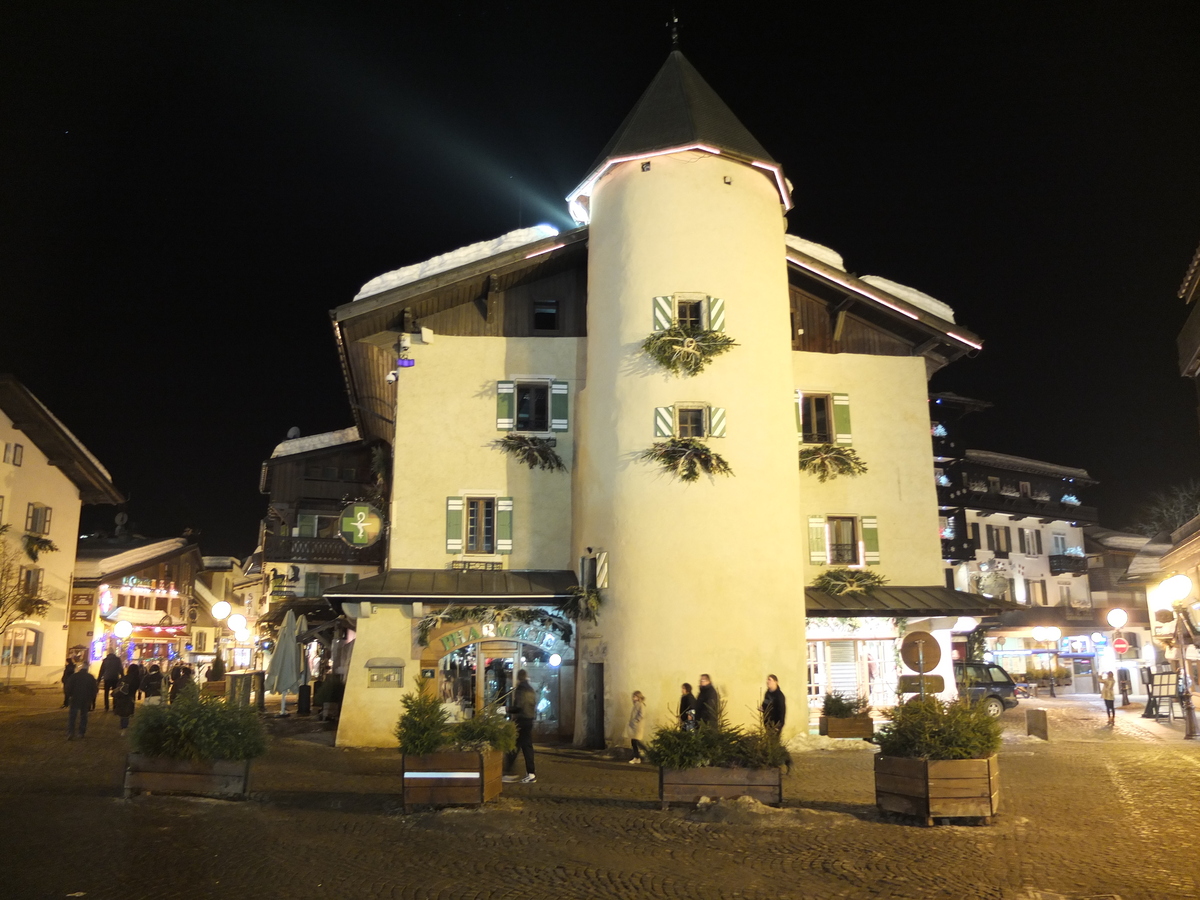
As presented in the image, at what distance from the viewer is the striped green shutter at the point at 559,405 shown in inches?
969

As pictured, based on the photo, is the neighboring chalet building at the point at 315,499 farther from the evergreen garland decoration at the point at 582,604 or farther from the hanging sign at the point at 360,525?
the evergreen garland decoration at the point at 582,604

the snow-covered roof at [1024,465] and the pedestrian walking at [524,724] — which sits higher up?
the snow-covered roof at [1024,465]

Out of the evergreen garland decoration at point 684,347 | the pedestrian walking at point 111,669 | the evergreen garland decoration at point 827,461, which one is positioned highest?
the evergreen garland decoration at point 684,347

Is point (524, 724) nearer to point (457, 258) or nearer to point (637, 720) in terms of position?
point (637, 720)

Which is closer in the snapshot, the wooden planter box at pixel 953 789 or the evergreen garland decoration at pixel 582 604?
the wooden planter box at pixel 953 789

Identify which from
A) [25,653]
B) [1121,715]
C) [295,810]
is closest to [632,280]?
[295,810]

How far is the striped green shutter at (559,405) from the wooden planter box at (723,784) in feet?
41.2

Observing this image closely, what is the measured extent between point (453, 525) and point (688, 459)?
6176 millimetres

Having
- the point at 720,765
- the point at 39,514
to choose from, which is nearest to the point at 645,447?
the point at 720,765

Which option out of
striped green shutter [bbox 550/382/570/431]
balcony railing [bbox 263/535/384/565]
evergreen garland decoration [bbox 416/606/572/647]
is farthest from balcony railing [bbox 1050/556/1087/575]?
evergreen garland decoration [bbox 416/606/572/647]

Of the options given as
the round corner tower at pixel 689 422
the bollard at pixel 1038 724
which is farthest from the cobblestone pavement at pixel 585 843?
the bollard at pixel 1038 724

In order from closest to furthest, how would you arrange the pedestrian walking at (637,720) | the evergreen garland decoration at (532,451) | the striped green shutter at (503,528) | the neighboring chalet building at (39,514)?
the pedestrian walking at (637,720), the striped green shutter at (503,528), the evergreen garland decoration at (532,451), the neighboring chalet building at (39,514)

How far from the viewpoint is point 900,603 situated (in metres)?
24.3


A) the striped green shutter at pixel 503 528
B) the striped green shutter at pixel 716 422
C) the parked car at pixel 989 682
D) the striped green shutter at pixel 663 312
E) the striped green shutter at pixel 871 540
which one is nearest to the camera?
the striped green shutter at pixel 716 422
